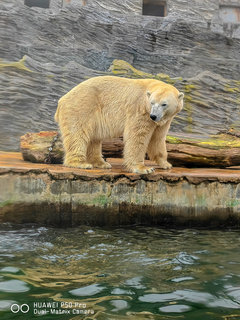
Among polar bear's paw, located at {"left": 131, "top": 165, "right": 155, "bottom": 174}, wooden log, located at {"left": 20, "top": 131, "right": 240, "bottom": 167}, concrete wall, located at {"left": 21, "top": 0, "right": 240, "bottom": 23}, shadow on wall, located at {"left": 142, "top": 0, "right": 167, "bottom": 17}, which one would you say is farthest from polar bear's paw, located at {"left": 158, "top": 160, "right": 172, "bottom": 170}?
shadow on wall, located at {"left": 142, "top": 0, "right": 167, "bottom": 17}

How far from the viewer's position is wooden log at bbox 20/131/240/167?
5469 mm

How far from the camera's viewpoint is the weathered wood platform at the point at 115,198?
4.17 meters

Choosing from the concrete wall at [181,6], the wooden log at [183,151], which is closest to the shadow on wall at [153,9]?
the concrete wall at [181,6]

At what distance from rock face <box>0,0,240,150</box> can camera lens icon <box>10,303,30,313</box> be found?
9.14 meters

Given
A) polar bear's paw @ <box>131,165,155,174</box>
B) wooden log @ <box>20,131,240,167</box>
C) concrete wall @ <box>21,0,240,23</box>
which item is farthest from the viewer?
concrete wall @ <box>21,0,240,23</box>

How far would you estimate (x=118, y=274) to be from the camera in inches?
108

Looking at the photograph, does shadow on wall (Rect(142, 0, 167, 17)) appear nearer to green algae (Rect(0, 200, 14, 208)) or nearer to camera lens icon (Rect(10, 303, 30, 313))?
green algae (Rect(0, 200, 14, 208))

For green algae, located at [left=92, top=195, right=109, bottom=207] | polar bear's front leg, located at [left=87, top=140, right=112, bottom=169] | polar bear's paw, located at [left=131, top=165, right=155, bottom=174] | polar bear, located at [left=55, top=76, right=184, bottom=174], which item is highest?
polar bear, located at [left=55, top=76, right=184, bottom=174]

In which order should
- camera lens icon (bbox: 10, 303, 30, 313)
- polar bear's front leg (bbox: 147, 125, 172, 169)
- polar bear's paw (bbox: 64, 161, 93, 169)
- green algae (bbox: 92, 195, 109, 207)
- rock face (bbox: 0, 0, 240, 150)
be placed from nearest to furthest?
camera lens icon (bbox: 10, 303, 30, 313) < green algae (bbox: 92, 195, 109, 207) < polar bear's paw (bbox: 64, 161, 93, 169) < polar bear's front leg (bbox: 147, 125, 172, 169) < rock face (bbox: 0, 0, 240, 150)

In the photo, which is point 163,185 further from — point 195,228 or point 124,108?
point 124,108

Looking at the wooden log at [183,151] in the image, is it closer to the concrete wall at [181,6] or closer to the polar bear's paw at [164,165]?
the polar bear's paw at [164,165]

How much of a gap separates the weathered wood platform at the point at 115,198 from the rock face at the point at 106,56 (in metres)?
7.03

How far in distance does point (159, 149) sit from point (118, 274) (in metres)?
2.69

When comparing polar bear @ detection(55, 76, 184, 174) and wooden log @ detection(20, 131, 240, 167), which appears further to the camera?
wooden log @ detection(20, 131, 240, 167)
